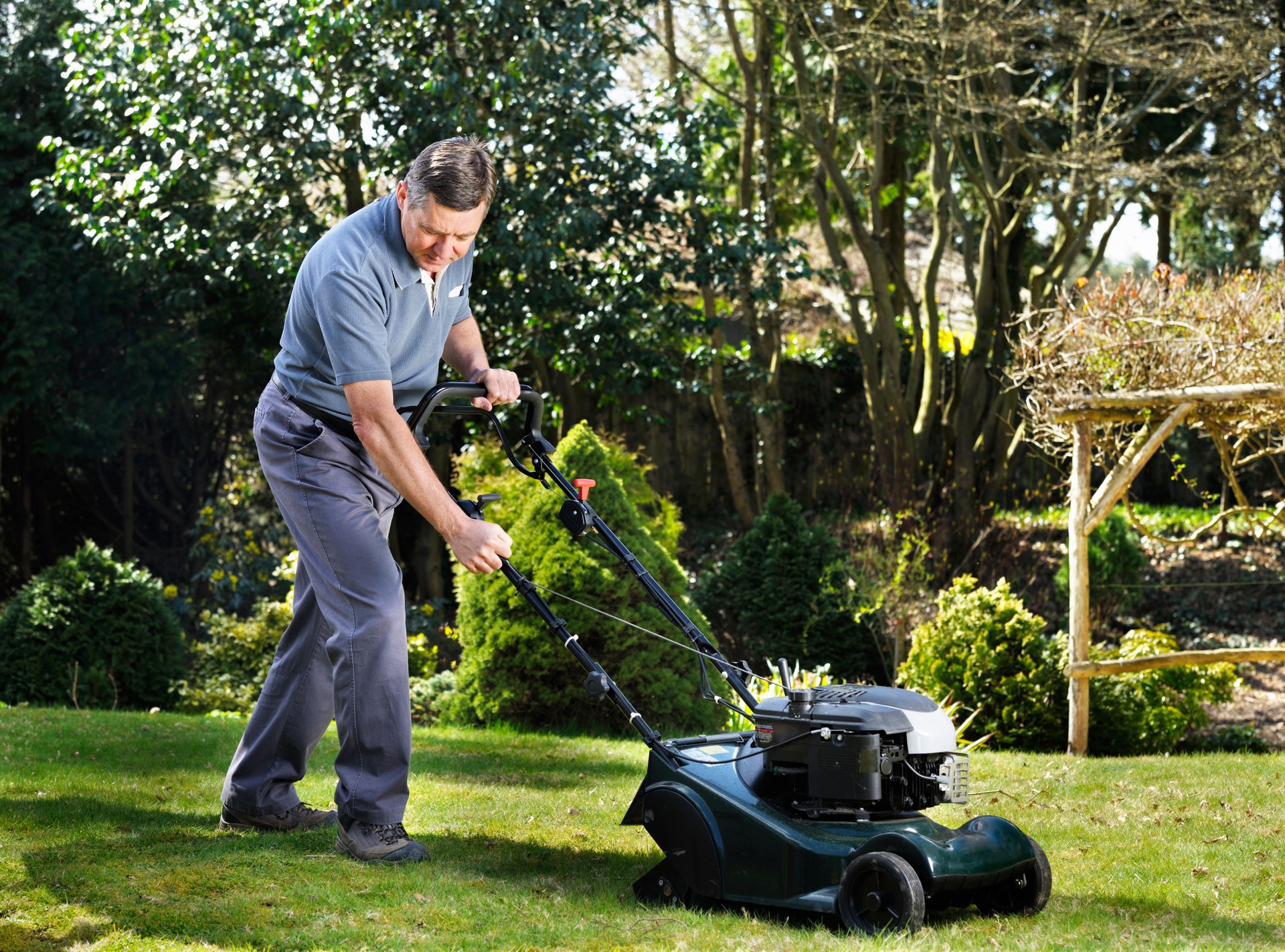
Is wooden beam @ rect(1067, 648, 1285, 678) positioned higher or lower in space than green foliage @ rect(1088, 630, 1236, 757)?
higher

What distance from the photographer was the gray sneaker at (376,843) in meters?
3.31

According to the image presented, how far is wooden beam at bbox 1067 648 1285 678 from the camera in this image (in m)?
6.34

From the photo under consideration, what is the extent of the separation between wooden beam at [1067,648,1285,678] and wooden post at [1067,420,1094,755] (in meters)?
0.05

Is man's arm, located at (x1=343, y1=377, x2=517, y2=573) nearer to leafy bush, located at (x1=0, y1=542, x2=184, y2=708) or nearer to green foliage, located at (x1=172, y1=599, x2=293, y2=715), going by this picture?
leafy bush, located at (x1=0, y1=542, x2=184, y2=708)

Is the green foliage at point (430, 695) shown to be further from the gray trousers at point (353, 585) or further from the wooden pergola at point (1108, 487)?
the gray trousers at point (353, 585)

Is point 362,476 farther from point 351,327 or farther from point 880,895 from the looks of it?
point 880,895

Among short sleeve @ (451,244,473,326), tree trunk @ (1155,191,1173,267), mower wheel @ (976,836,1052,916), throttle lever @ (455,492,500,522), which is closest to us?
mower wheel @ (976,836,1052,916)

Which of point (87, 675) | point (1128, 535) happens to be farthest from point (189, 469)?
point (1128, 535)

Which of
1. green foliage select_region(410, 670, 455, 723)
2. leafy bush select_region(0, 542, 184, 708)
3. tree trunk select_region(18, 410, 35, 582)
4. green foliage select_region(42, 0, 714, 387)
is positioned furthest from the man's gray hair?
tree trunk select_region(18, 410, 35, 582)

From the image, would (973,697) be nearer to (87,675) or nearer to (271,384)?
(271,384)

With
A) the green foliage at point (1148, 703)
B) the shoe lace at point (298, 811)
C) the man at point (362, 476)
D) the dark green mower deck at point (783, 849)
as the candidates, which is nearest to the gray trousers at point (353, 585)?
the man at point (362, 476)

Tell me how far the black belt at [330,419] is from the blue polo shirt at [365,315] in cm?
2

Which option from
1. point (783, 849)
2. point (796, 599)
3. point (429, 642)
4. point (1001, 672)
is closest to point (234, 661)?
point (429, 642)

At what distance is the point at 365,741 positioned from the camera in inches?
131
